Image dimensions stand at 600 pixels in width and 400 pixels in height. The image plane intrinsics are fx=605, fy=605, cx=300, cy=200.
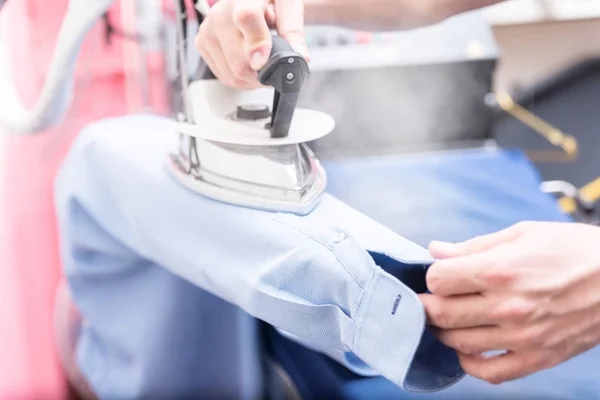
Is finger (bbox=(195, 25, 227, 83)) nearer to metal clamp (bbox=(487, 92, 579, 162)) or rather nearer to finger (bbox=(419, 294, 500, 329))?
finger (bbox=(419, 294, 500, 329))

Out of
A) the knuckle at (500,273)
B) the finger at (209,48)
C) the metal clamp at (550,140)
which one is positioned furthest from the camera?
the metal clamp at (550,140)

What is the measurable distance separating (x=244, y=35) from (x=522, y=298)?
25 centimetres

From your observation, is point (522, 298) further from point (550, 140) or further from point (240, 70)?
point (550, 140)

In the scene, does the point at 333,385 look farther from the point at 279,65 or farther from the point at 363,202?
the point at 279,65

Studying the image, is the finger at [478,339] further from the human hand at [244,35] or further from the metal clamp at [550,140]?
the metal clamp at [550,140]

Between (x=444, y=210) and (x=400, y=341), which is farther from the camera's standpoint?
(x=444, y=210)

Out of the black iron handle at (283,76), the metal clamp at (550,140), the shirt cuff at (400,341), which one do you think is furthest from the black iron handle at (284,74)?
the metal clamp at (550,140)

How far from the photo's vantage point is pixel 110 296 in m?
0.68

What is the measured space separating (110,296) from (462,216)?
39cm

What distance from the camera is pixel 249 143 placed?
0.45m

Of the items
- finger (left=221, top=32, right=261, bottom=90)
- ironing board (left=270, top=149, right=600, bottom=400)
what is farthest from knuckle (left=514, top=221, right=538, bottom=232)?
finger (left=221, top=32, right=261, bottom=90)

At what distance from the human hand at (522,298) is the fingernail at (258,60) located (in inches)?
6.7

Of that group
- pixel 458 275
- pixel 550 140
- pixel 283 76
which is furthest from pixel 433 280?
pixel 550 140

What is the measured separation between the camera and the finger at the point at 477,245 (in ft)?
1.26
